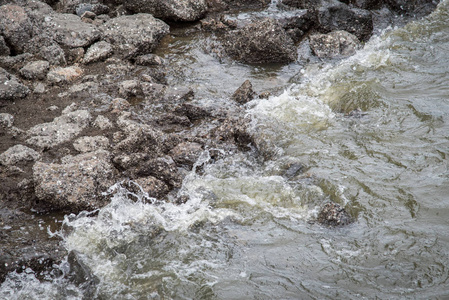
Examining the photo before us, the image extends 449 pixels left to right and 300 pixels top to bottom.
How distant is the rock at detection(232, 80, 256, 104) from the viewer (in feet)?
24.5

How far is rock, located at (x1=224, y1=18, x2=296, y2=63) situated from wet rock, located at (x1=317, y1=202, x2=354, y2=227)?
461cm

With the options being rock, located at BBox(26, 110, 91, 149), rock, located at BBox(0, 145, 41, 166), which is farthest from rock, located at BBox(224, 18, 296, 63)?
rock, located at BBox(0, 145, 41, 166)

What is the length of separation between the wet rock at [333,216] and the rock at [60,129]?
3837 mm

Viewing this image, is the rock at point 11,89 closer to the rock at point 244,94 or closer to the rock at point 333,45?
the rock at point 244,94

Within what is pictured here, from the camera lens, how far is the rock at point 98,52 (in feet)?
27.1

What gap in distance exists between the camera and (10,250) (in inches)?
180

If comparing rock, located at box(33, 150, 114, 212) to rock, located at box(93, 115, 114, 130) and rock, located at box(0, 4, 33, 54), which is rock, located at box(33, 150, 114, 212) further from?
rock, located at box(0, 4, 33, 54)

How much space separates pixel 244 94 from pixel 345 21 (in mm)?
4007

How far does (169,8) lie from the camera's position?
31.5 feet

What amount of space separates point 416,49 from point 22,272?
27.5ft

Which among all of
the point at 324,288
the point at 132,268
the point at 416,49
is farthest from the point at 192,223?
the point at 416,49

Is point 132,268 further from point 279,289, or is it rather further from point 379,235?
point 379,235

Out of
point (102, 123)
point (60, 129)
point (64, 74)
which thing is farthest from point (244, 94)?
point (64, 74)

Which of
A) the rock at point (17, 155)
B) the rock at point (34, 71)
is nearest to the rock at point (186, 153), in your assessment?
the rock at point (17, 155)
